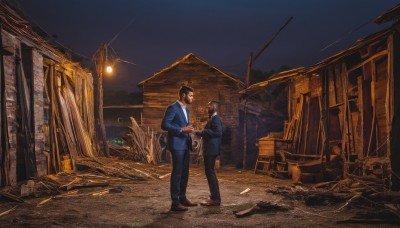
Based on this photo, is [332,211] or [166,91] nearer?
[332,211]

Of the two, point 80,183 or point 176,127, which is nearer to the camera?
point 176,127

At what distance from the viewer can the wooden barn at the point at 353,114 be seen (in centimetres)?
795

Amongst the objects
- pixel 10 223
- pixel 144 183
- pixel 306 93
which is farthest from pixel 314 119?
pixel 10 223

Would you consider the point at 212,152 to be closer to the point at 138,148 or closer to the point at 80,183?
the point at 80,183

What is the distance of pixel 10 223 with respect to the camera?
5125 mm

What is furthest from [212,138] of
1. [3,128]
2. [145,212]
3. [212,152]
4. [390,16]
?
[3,128]

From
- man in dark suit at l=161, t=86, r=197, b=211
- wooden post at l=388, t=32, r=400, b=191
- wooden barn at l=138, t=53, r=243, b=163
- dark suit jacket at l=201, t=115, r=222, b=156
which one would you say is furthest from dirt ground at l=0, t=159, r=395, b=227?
wooden barn at l=138, t=53, r=243, b=163

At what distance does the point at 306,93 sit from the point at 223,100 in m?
10.3

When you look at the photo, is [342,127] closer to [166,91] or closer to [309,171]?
[309,171]

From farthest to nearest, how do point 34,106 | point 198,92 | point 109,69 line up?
point 198,92, point 109,69, point 34,106

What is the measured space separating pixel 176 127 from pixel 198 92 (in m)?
17.5

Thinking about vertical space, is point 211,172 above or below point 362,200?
above

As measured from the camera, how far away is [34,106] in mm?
9906

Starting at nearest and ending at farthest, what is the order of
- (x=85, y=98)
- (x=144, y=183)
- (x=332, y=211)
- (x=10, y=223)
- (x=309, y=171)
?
(x=10, y=223) → (x=332, y=211) → (x=144, y=183) → (x=309, y=171) → (x=85, y=98)
